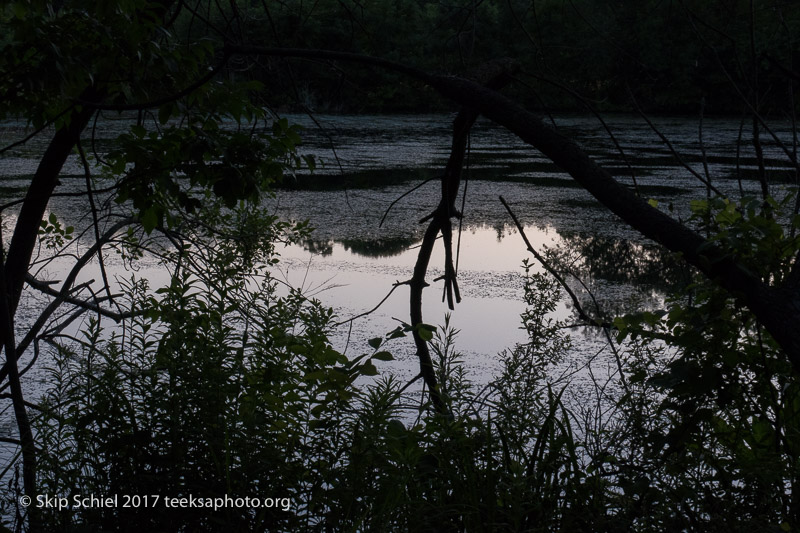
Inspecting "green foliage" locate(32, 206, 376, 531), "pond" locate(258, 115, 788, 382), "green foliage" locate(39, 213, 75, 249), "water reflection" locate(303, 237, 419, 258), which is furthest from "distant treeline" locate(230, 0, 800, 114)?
"water reflection" locate(303, 237, 419, 258)

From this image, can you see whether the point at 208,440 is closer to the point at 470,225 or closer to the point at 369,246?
the point at 369,246

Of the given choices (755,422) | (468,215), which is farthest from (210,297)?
(468,215)

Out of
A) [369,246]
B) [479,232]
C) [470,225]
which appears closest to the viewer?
[369,246]

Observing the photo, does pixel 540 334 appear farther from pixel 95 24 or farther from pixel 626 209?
pixel 95 24

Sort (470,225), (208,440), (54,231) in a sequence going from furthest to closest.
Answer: (470,225) < (54,231) < (208,440)

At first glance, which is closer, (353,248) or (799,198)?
(799,198)

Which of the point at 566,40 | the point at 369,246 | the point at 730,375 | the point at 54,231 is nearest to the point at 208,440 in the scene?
the point at 730,375

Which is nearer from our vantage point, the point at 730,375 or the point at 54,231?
the point at 730,375

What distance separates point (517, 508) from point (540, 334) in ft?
5.27

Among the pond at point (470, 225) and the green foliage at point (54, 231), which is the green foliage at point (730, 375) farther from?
the green foliage at point (54, 231)

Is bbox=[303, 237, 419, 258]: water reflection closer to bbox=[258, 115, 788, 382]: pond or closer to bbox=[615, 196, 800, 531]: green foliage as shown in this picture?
bbox=[258, 115, 788, 382]: pond

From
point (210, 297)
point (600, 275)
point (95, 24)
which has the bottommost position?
point (600, 275)

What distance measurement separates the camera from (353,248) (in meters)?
7.94

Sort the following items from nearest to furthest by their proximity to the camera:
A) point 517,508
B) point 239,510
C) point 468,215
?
point 517,508
point 239,510
point 468,215
